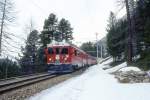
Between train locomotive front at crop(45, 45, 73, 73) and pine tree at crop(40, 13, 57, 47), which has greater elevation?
pine tree at crop(40, 13, 57, 47)

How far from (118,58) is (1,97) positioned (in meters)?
42.5

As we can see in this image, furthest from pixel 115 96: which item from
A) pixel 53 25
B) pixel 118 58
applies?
pixel 53 25

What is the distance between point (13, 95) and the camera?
1446cm

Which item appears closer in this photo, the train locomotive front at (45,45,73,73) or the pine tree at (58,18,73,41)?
the train locomotive front at (45,45,73,73)

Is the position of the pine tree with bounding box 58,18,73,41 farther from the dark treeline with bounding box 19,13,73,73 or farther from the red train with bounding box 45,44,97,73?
the red train with bounding box 45,44,97,73

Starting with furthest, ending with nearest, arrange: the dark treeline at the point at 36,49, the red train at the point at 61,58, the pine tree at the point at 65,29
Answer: the pine tree at the point at 65,29, the red train at the point at 61,58, the dark treeline at the point at 36,49

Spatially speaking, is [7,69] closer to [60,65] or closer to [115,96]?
[60,65]

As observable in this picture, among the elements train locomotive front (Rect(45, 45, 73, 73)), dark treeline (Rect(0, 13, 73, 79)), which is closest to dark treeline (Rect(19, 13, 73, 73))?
dark treeline (Rect(0, 13, 73, 79))

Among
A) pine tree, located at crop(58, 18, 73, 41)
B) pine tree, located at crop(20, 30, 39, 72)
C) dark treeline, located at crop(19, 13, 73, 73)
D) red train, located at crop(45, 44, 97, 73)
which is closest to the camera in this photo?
red train, located at crop(45, 44, 97, 73)

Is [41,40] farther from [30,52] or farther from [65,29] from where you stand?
[65,29]

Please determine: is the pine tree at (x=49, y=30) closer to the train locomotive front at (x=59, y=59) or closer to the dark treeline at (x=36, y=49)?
the dark treeline at (x=36, y=49)

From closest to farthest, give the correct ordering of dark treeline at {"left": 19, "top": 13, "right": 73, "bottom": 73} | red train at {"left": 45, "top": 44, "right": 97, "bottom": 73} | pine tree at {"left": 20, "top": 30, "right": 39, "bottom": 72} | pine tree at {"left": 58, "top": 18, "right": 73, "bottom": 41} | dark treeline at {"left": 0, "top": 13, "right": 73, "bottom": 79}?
dark treeline at {"left": 0, "top": 13, "right": 73, "bottom": 79} → red train at {"left": 45, "top": 44, "right": 97, "bottom": 73} → pine tree at {"left": 20, "top": 30, "right": 39, "bottom": 72} → dark treeline at {"left": 19, "top": 13, "right": 73, "bottom": 73} → pine tree at {"left": 58, "top": 18, "right": 73, "bottom": 41}

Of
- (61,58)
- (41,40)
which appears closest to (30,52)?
(41,40)

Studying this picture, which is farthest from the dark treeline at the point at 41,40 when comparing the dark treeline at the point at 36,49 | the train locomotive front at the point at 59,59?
the train locomotive front at the point at 59,59
